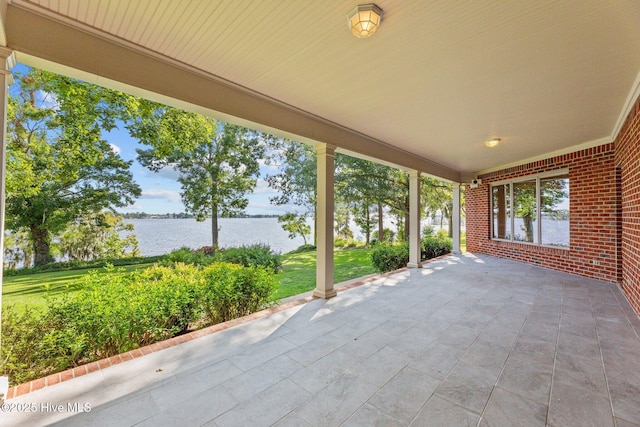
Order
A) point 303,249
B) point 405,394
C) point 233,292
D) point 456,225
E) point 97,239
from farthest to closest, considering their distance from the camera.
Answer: point 303,249
point 456,225
point 97,239
point 233,292
point 405,394

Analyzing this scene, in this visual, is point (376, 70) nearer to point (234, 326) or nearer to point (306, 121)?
point (306, 121)

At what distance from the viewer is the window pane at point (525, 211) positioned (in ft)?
21.8

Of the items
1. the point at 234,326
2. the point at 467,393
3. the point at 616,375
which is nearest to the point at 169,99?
the point at 234,326

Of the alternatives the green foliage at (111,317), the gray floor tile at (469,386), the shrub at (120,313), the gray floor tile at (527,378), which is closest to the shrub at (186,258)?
the green foliage at (111,317)

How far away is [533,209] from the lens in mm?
6598

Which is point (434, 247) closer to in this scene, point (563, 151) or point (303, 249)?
point (563, 151)

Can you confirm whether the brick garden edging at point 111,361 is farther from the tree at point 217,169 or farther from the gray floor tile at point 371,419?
the tree at point 217,169

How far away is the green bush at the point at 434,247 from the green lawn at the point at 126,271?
1920mm

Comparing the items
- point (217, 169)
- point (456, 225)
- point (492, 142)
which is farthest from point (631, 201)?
point (217, 169)

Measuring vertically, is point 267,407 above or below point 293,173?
below

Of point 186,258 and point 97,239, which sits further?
point 97,239

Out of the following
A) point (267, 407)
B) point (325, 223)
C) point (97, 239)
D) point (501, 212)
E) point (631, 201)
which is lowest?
point (267, 407)

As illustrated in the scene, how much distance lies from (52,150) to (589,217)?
1165cm

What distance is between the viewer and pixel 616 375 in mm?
2096
